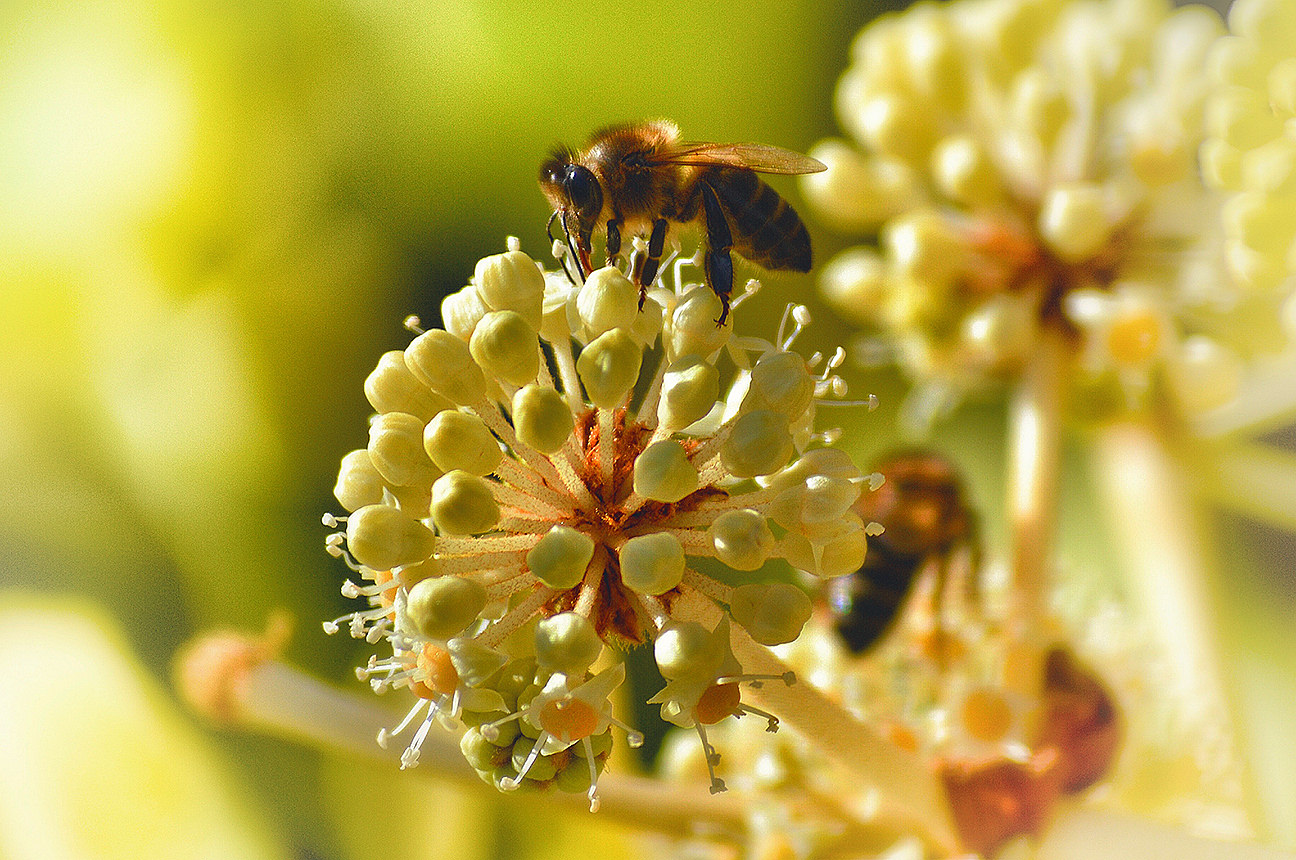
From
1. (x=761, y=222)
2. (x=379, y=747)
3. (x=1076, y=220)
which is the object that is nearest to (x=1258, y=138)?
(x=1076, y=220)

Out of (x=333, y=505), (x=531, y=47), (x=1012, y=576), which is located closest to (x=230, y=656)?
(x=333, y=505)

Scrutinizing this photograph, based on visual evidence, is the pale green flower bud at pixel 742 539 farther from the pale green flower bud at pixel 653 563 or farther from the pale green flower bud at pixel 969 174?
the pale green flower bud at pixel 969 174

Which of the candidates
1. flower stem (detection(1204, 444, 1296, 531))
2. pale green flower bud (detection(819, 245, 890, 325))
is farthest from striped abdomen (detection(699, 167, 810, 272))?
flower stem (detection(1204, 444, 1296, 531))

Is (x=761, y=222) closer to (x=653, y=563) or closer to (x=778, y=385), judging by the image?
(x=778, y=385)

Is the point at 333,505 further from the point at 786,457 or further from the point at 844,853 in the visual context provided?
the point at 786,457

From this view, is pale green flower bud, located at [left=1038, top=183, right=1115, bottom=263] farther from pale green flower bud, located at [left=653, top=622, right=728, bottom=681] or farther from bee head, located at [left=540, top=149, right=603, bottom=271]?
pale green flower bud, located at [left=653, top=622, right=728, bottom=681]

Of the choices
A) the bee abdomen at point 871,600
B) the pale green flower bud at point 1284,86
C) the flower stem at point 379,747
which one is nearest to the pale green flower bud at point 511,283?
the flower stem at point 379,747
